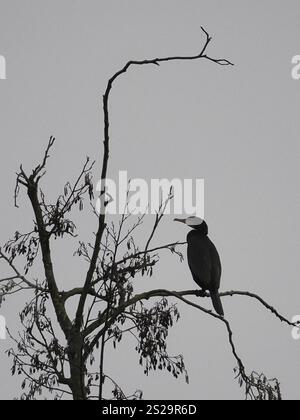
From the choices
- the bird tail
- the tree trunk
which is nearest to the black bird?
the bird tail

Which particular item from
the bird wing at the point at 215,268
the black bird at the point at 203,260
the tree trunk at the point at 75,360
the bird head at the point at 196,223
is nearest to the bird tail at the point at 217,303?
the black bird at the point at 203,260

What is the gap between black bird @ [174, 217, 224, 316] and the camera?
886cm

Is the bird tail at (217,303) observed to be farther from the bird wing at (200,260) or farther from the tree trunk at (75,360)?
the tree trunk at (75,360)

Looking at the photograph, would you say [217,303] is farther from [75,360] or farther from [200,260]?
[75,360]

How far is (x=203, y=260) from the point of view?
9.40 meters

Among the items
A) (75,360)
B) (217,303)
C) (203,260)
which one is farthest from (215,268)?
(75,360)

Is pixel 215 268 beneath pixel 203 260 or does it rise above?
beneath

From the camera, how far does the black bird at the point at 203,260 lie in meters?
8.86

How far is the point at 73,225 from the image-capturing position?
686 cm

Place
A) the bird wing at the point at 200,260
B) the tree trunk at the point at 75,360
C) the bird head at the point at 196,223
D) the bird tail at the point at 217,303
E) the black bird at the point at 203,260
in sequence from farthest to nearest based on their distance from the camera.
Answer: the bird head at the point at 196,223, the bird wing at the point at 200,260, the black bird at the point at 203,260, the bird tail at the point at 217,303, the tree trunk at the point at 75,360

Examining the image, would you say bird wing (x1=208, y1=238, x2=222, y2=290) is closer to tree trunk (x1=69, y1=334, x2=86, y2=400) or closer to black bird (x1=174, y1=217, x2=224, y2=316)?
black bird (x1=174, y1=217, x2=224, y2=316)

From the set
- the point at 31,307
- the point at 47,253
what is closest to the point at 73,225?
the point at 47,253
